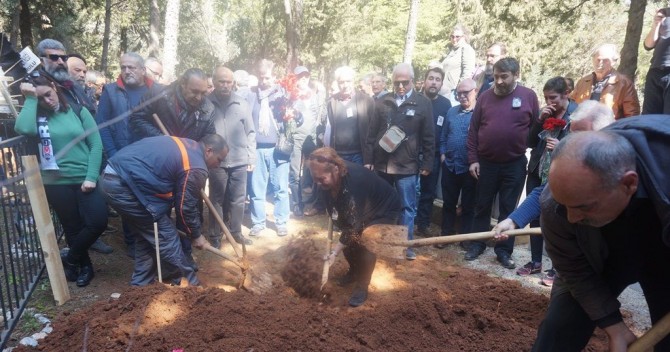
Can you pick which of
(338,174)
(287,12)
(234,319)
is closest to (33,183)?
(234,319)

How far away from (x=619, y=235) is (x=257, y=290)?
2838 mm

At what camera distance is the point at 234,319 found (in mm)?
3072

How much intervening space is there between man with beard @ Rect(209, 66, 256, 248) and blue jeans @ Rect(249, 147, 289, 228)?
0.39m

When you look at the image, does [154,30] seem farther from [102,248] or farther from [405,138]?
[405,138]

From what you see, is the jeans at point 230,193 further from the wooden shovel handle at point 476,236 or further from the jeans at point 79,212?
the wooden shovel handle at point 476,236

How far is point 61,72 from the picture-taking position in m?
4.43

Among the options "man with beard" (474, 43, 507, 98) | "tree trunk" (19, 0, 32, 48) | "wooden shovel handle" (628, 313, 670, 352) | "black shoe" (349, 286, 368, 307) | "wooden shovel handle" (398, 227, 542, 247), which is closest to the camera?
"wooden shovel handle" (628, 313, 670, 352)

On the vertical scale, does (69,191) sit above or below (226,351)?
above

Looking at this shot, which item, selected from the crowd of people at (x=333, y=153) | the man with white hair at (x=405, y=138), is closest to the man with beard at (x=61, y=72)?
the crowd of people at (x=333, y=153)

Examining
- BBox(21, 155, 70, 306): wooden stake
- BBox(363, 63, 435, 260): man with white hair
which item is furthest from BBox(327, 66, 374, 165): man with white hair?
BBox(21, 155, 70, 306): wooden stake

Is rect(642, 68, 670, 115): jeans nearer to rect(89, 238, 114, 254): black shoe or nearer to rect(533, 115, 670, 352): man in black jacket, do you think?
rect(533, 115, 670, 352): man in black jacket

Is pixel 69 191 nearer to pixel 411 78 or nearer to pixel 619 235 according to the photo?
pixel 411 78

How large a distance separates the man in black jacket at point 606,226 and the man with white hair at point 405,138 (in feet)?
8.61

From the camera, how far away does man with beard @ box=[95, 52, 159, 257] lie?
14.8ft
